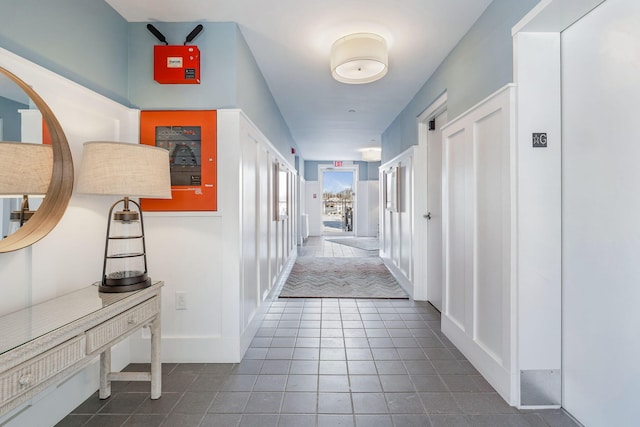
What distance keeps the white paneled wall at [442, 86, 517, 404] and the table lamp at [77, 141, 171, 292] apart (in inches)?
81.1

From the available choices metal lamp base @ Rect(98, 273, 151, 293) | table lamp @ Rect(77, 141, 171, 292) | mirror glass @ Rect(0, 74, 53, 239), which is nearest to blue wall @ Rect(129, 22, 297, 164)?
table lamp @ Rect(77, 141, 171, 292)

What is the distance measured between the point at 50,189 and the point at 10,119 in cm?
37

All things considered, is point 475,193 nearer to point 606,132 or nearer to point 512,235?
point 512,235

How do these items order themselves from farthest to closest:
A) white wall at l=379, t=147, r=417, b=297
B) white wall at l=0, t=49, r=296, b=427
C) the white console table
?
white wall at l=379, t=147, r=417, b=297
white wall at l=0, t=49, r=296, b=427
the white console table

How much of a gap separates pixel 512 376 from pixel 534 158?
127 cm

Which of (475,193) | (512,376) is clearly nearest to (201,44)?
(475,193)

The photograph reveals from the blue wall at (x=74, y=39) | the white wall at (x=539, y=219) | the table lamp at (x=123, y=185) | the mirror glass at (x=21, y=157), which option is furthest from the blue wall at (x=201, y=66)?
the white wall at (x=539, y=219)

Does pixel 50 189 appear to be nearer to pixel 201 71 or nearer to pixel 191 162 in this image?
pixel 191 162

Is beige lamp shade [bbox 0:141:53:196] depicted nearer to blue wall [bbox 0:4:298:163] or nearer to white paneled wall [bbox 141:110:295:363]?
blue wall [bbox 0:4:298:163]

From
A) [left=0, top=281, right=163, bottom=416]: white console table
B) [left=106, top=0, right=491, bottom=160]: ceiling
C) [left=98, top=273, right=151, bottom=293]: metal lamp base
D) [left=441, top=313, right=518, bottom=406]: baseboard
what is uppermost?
[left=106, top=0, right=491, bottom=160]: ceiling

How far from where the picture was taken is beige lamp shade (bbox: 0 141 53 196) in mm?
1418

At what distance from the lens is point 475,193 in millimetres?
2291

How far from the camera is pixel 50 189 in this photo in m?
1.66

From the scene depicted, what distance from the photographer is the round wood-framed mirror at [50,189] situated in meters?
1.51
